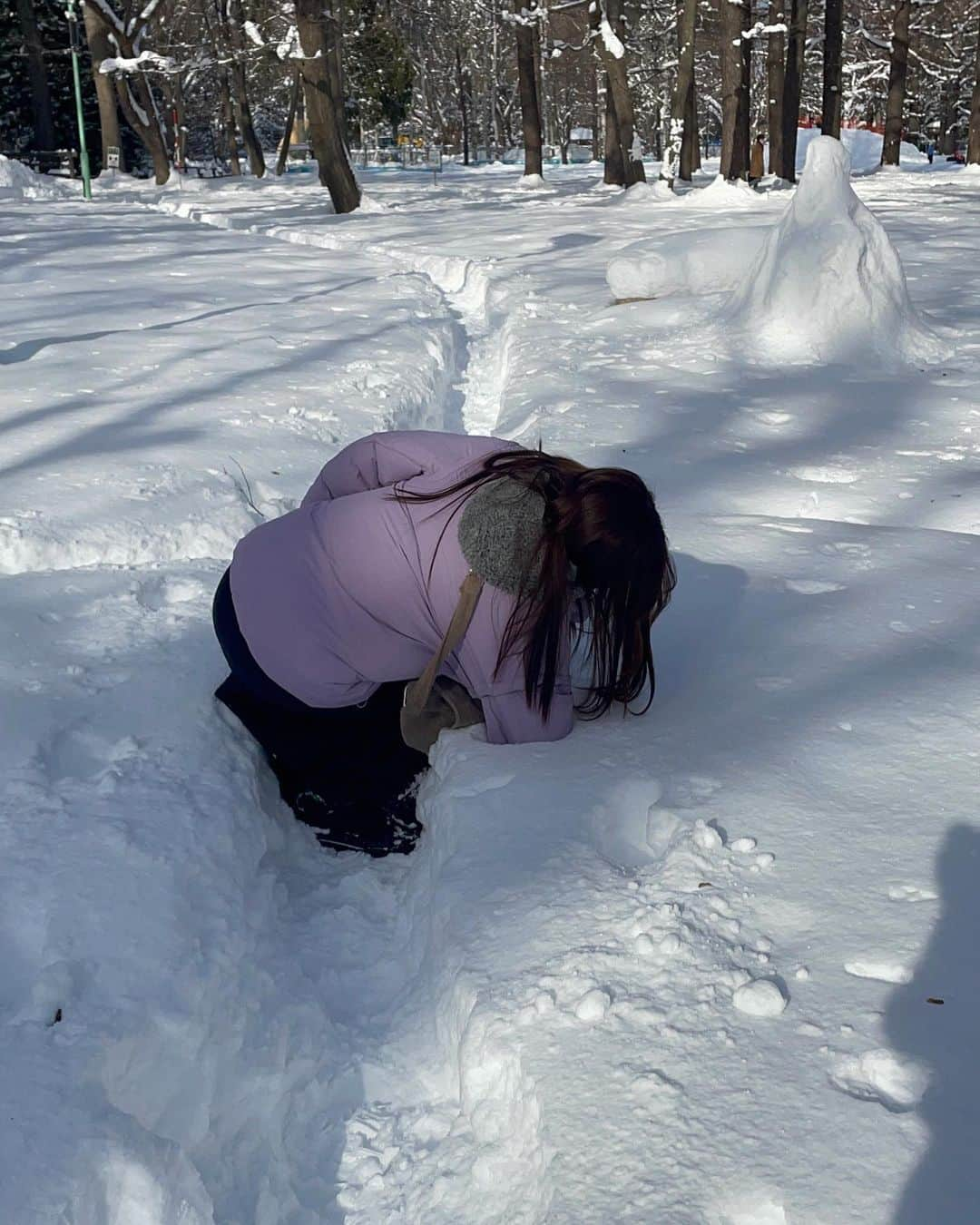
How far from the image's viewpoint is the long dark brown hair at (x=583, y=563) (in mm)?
2186

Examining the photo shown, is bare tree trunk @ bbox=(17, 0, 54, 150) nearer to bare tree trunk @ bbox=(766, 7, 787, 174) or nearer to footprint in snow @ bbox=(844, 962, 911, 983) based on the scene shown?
bare tree trunk @ bbox=(766, 7, 787, 174)

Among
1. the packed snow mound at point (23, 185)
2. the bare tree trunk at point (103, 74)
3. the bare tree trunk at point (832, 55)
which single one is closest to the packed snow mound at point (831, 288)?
the bare tree trunk at point (832, 55)

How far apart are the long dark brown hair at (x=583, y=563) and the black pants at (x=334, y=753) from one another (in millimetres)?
517

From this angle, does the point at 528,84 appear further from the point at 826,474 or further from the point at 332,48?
the point at 826,474

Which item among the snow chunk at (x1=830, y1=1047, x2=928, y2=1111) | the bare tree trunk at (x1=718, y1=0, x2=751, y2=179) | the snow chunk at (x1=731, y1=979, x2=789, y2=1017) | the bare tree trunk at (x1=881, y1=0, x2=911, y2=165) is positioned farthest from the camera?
the bare tree trunk at (x1=881, y1=0, x2=911, y2=165)

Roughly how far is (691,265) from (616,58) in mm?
13321

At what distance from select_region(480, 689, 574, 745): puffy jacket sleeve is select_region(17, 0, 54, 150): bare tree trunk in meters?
31.1

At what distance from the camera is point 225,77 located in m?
31.4

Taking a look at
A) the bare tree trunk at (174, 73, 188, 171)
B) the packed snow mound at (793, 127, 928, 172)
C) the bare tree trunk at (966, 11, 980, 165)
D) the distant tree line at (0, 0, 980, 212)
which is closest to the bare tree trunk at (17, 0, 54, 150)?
the distant tree line at (0, 0, 980, 212)

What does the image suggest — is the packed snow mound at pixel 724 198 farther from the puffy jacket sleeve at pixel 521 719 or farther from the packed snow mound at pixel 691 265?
the puffy jacket sleeve at pixel 521 719

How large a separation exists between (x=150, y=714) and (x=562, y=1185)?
170cm

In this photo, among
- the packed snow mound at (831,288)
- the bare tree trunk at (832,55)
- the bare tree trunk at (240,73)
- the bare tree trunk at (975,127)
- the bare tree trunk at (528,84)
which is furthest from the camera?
the bare tree trunk at (240,73)

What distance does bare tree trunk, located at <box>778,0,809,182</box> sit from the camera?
22484 millimetres

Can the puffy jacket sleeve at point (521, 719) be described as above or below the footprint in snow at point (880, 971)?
above
